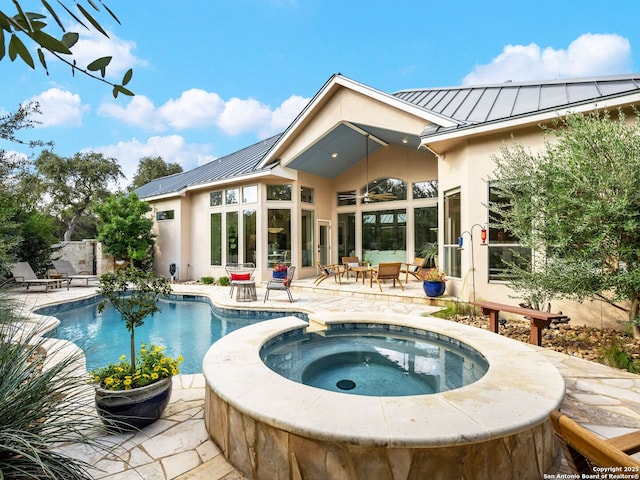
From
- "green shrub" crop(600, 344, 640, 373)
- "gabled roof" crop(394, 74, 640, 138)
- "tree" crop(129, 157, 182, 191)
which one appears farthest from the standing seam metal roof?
"tree" crop(129, 157, 182, 191)

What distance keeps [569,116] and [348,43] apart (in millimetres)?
12485

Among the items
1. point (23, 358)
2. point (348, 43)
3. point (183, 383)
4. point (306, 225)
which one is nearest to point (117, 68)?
point (23, 358)

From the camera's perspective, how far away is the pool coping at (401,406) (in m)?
1.99

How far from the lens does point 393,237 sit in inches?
476

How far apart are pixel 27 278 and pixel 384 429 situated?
13.3 meters

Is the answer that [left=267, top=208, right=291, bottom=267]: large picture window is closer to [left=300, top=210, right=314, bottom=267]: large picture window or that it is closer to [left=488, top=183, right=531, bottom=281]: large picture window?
[left=300, top=210, right=314, bottom=267]: large picture window

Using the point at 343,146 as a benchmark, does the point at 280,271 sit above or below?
below

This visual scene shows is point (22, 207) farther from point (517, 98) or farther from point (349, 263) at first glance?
point (517, 98)

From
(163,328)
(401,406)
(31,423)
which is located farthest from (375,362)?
(163,328)

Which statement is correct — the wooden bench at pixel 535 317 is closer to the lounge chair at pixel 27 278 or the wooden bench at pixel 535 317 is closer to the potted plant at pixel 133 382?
the potted plant at pixel 133 382

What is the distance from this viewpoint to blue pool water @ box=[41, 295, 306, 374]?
Answer: 5.50 meters

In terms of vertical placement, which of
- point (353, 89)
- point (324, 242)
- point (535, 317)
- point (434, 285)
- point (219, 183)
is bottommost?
point (535, 317)

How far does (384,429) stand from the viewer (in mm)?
2018

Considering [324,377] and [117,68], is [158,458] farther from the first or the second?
[117,68]
